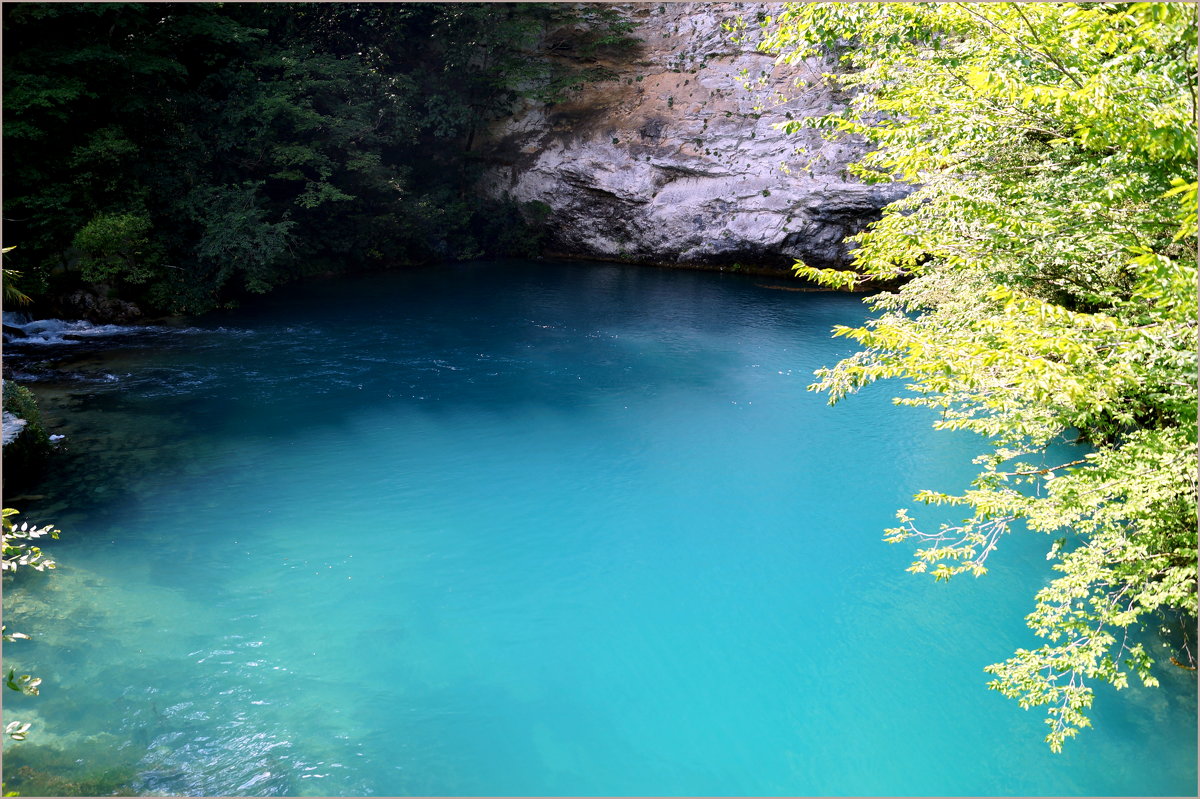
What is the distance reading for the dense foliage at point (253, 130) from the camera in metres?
17.5

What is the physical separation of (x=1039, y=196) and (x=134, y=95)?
1922cm

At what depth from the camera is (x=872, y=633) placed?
8.67 m

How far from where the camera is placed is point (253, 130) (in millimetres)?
20219

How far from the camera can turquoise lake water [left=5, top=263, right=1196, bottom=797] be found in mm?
6961

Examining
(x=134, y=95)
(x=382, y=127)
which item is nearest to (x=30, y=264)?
(x=134, y=95)

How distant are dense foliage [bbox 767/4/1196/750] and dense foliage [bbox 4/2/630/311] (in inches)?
592

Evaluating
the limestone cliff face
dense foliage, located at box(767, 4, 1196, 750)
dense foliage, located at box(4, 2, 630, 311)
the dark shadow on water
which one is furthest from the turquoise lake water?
the limestone cliff face

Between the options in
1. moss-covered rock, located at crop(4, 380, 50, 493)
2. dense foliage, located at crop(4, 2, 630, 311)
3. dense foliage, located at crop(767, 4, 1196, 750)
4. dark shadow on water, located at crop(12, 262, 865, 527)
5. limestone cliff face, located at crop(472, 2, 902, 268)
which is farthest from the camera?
limestone cliff face, located at crop(472, 2, 902, 268)

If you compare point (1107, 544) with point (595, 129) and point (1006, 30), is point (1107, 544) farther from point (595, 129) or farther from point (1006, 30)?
point (595, 129)

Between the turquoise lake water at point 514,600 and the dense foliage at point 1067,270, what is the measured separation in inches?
49.4

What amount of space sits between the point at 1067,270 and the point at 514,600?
22.7 feet

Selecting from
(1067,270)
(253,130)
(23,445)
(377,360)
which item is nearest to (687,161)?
(253,130)

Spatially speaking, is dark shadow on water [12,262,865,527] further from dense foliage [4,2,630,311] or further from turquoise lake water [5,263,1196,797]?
dense foliage [4,2,630,311]

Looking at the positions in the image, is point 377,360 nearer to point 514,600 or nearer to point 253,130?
point 253,130
